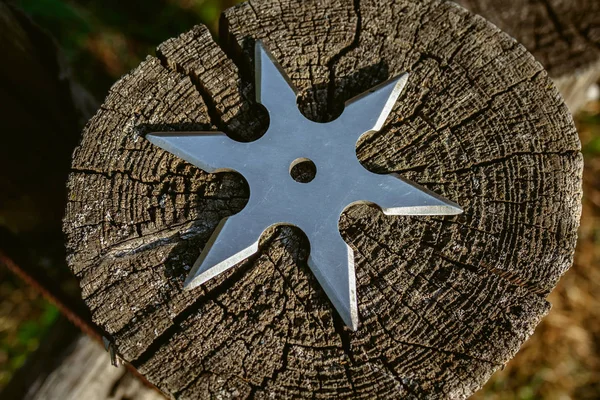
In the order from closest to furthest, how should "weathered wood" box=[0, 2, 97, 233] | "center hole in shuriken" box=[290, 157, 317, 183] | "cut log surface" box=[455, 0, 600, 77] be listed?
"center hole in shuriken" box=[290, 157, 317, 183], "weathered wood" box=[0, 2, 97, 233], "cut log surface" box=[455, 0, 600, 77]

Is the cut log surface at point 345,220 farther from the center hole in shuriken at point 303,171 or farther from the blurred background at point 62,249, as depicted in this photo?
the blurred background at point 62,249

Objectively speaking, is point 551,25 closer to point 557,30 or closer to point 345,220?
point 557,30

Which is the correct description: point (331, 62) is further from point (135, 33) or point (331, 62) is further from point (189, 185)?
point (135, 33)

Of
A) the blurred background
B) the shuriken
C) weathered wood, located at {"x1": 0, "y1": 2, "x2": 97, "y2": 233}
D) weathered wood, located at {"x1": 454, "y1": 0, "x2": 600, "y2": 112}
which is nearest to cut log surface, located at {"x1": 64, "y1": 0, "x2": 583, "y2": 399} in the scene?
the shuriken

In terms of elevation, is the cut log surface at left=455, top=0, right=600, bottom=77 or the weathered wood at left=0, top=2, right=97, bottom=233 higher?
the weathered wood at left=0, top=2, right=97, bottom=233

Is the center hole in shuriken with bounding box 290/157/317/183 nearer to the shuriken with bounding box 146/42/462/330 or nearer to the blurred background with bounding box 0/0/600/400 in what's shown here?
the shuriken with bounding box 146/42/462/330

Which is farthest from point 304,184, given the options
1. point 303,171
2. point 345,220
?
point 345,220
